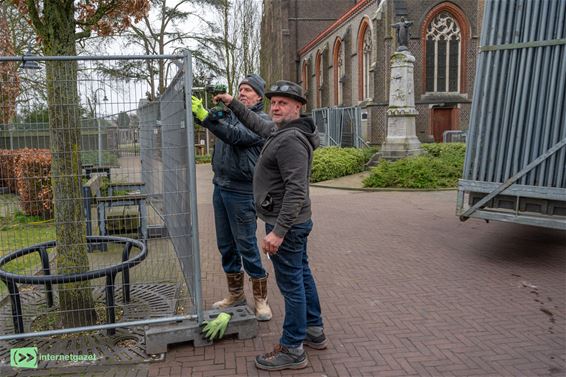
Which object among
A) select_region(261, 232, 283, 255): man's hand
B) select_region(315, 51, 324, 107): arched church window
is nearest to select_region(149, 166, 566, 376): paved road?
select_region(261, 232, 283, 255): man's hand

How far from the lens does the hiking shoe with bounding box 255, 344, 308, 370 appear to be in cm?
351

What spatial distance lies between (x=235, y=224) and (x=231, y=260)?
1.53ft

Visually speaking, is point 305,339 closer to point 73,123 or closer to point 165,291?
point 165,291

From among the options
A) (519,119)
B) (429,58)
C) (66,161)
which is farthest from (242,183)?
(429,58)

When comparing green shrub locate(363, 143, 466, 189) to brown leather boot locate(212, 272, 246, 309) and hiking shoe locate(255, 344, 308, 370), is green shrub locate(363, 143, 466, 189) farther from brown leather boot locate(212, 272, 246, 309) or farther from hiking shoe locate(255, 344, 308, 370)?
hiking shoe locate(255, 344, 308, 370)

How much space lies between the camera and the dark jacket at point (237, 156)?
4.02 m

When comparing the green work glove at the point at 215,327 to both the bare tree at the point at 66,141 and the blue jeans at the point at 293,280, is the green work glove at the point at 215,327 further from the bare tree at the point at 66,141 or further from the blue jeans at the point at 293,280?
the bare tree at the point at 66,141

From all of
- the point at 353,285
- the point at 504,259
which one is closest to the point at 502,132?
the point at 504,259

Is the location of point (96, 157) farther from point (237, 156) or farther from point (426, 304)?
point (426, 304)

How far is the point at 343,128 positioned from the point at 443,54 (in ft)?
25.4

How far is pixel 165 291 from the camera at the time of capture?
4977mm

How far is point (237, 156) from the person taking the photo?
13.7 feet

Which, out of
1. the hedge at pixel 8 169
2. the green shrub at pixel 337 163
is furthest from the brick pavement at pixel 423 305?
the green shrub at pixel 337 163

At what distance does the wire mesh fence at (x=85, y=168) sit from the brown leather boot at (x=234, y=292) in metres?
0.37
